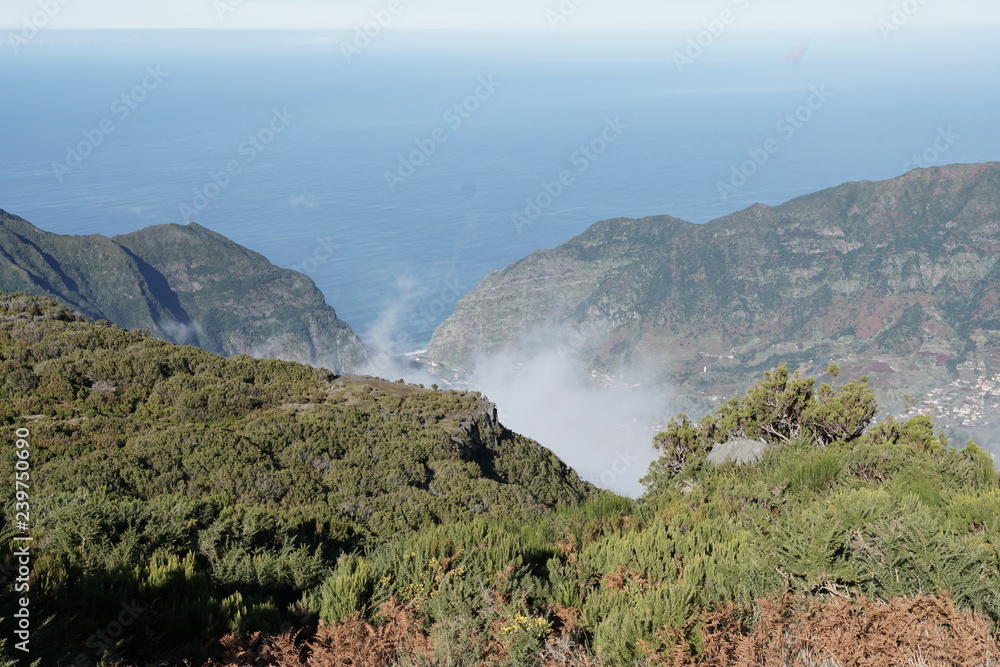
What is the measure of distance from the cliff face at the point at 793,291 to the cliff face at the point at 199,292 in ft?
189

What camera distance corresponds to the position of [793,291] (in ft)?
575

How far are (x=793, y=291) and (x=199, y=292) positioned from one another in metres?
142

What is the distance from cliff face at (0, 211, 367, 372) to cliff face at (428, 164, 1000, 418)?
57.6 m

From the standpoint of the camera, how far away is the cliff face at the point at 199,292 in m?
110

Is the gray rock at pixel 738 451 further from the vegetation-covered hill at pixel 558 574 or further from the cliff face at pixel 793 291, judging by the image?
the cliff face at pixel 793 291

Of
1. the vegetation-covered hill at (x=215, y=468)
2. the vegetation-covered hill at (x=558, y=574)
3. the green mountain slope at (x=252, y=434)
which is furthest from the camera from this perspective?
the green mountain slope at (x=252, y=434)

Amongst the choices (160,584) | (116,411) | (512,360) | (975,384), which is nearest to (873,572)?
(160,584)

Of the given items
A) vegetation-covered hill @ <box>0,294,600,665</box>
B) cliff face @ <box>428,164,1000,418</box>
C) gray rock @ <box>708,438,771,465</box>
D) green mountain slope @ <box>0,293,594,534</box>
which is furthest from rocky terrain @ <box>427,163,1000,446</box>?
gray rock @ <box>708,438,771,465</box>

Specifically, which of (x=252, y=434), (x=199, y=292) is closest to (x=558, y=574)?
(x=252, y=434)

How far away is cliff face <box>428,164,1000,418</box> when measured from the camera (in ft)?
510
